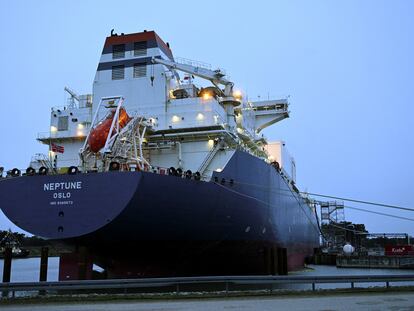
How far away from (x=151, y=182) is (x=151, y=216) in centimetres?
141

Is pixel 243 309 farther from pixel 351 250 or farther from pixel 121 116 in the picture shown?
pixel 351 250

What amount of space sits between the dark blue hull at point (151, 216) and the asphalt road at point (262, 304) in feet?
22.9

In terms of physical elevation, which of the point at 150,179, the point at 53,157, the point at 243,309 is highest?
the point at 53,157

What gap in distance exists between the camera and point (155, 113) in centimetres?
2497

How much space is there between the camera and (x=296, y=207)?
37.5 meters

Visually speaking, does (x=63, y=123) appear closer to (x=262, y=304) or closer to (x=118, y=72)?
(x=118, y=72)

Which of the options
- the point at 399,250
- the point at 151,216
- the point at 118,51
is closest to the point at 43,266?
the point at 151,216

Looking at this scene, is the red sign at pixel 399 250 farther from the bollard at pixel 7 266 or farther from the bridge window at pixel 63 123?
the bollard at pixel 7 266

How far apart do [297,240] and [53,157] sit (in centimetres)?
2008

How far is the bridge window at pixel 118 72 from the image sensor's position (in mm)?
26109

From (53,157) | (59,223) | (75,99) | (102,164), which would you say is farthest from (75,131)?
(59,223)

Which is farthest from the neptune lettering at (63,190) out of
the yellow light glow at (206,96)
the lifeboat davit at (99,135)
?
the yellow light glow at (206,96)

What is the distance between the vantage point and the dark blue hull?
718 inches

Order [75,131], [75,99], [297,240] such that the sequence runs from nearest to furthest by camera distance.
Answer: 1. [75,131]
2. [75,99]
3. [297,240]
